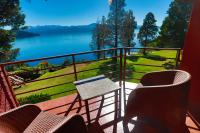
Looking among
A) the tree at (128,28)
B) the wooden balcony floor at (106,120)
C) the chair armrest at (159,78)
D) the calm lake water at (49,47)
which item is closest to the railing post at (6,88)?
the wooden balcony floor at (106,120)

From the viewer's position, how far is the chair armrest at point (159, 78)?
116 inches

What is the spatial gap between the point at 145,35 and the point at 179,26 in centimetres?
858

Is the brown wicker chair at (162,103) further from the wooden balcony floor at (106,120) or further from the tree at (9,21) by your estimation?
the tree at (9,21)

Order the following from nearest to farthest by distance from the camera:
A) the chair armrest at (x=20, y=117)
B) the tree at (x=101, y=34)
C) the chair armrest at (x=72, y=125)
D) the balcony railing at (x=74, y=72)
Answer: the chair armrest at (x=72, y=125)
the chair armrest at (x=20, y=117)
the balcony railing at (x=74, y=72)
the tree at (x=101, y=34)

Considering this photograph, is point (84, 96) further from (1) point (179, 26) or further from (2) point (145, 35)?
(2) point (145, 35)

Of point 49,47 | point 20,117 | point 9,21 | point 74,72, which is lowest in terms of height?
point 49,47

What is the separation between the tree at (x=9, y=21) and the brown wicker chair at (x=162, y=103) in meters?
9.67

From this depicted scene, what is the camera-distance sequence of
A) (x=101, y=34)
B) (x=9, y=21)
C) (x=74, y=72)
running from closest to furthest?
(x=74, y=72) → (x=9, y=21) → (x=101, y=34)

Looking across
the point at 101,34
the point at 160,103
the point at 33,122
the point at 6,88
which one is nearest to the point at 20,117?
the point at 33,122

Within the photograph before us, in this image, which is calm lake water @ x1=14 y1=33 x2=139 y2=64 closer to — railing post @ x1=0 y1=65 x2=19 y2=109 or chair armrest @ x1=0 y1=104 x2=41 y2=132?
railing post @ x1=0 y1=65 x2=19 y2=109

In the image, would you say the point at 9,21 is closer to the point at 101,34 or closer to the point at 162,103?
the point at 162,103

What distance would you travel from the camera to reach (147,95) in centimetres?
250

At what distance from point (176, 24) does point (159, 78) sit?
65.8 ft

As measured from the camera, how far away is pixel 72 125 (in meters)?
1.77
